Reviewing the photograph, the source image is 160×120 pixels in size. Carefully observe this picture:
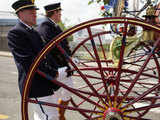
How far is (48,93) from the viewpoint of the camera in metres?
2.35

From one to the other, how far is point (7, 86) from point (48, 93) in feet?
12.1

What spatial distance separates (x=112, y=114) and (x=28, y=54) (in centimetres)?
92

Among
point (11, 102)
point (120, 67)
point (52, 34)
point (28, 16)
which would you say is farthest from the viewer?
point (11, 102)

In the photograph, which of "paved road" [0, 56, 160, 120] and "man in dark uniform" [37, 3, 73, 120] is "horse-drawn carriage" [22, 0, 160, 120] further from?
"paved road" [0, 56, 160, 120]

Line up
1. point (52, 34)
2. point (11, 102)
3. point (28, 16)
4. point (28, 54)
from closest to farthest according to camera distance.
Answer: point (28, 54)
point (28, 16)
point (52, 34)
point (11, 102)

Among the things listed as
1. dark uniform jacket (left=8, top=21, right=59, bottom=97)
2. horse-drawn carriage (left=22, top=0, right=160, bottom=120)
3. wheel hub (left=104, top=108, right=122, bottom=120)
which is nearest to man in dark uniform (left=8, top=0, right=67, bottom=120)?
dark uniform jacket (left=8, top=21, right=59, bottom=97)

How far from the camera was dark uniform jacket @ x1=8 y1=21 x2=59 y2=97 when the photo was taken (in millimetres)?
2208

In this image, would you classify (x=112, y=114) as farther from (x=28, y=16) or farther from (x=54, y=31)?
(x=54, y=31)

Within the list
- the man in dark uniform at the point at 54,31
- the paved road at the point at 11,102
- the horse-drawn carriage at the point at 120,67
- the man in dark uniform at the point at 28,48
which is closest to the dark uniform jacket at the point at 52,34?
the man in dark uniform at the point at 54,31

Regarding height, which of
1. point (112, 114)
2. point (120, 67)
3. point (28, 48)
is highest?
point (28, 48)

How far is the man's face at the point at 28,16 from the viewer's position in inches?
93.1

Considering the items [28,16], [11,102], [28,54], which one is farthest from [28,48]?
[11,102]

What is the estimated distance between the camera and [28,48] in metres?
2.27

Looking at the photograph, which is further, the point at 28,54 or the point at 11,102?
the point at 11,102
